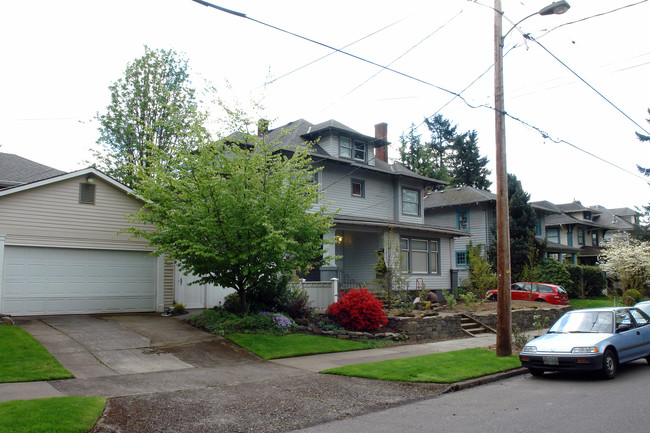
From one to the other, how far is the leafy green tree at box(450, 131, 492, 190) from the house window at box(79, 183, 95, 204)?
45297mm

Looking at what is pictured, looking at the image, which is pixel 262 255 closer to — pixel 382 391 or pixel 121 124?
pixel 382 391

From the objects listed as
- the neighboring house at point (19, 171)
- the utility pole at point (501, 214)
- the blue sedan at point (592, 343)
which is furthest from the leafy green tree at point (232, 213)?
the neighboring house at point (19, 171)

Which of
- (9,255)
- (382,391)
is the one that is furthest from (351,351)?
(9,255)

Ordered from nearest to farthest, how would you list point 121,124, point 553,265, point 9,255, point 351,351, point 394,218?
point 351,351
point 9,255
point 394,218
point 121,124
point 553,265

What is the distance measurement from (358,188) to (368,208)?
113 cm

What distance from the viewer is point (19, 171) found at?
842 inches

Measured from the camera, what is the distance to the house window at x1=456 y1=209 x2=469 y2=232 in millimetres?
35241

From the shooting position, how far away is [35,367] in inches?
388

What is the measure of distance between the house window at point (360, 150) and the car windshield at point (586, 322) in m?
15.7

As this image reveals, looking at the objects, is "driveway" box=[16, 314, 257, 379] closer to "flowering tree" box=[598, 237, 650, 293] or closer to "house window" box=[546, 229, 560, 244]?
"flowering tree" box=[598, 237, 650, 293]

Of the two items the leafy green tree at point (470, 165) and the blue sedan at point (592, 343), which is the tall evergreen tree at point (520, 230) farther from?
the leafy green tree at point (470, 165)

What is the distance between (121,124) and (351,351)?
2143cm

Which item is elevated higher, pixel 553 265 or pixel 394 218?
pixel 394 218

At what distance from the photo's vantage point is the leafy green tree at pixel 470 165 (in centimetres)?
5697
